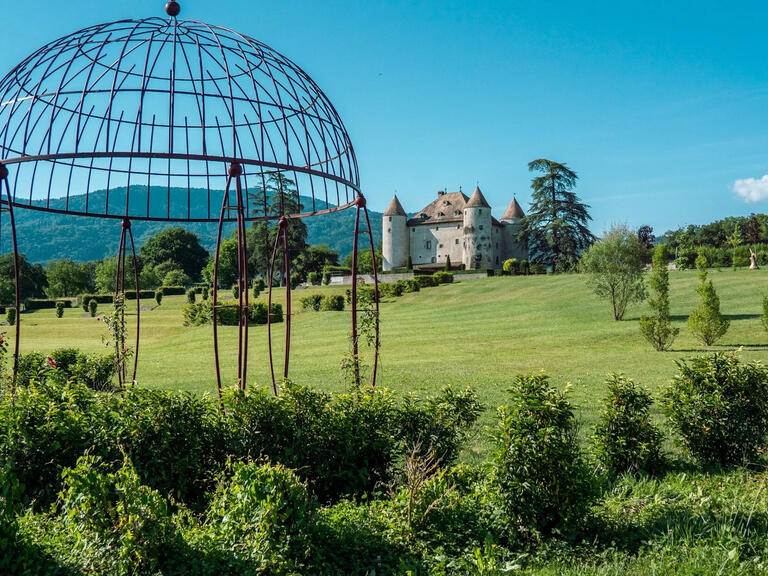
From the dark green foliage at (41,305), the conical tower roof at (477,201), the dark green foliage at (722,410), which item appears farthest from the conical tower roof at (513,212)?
the dark green foliage at (722,410)

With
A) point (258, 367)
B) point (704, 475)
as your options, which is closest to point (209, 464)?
point (704, 475)

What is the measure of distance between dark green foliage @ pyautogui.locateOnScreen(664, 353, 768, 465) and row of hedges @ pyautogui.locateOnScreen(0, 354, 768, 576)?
44 millimetres

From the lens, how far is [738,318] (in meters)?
22.9

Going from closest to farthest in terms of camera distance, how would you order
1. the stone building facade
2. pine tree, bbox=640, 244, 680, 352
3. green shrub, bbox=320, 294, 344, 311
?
pine tree, bbox=640, 244, 680, 352
green shrub, bbox=320, 294, 344, 311
the stone building facade

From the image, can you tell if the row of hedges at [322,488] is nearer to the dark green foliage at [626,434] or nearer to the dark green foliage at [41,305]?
the dark green foliage at [626,434]

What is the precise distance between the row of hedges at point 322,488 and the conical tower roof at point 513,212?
70149 millimetres

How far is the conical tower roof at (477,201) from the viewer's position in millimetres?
67875

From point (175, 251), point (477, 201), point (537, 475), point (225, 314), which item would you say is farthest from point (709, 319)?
point (175, 251)

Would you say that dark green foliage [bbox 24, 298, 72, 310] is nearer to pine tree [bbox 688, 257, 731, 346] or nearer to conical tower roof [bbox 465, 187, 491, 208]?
conical tower roof [bbox 465, 187, 491, 208]

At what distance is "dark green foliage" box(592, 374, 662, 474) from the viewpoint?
17.2 ft

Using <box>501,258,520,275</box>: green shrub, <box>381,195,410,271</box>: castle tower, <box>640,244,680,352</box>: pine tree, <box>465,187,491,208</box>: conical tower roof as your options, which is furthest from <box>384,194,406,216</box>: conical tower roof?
<box>640,244,680,352</box>: pine tree

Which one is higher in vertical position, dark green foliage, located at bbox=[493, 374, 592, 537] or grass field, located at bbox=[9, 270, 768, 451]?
dark green foliage, located at bbox=[493, 374, 592, 537]

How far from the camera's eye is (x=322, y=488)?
445 centimetres

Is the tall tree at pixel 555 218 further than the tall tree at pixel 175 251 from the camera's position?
No
